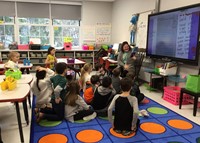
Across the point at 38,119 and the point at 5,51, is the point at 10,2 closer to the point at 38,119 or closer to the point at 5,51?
the point at 5,51

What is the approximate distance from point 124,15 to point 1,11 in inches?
168

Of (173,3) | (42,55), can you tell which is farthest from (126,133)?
(42,55)

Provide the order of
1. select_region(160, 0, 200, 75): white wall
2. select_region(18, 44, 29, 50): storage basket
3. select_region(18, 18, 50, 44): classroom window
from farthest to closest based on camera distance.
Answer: select_region(18, 18, 50, 44): classroom window, select_region(18, 44, 29, 50): storage basket, select_region(160, 0, 200, 75): white wall

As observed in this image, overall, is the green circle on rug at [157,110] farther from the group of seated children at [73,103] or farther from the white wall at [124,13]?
the white wall at [124,13]

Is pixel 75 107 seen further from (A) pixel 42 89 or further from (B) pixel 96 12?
(B) pixel 96 12

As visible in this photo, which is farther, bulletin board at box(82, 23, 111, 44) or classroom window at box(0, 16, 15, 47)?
bulletin board at box(82, 23, 111, 44)

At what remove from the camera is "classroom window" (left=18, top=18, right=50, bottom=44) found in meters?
6.75

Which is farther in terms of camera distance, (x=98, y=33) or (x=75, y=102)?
(x=98, y=33)

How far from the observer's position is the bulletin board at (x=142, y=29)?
4977mm

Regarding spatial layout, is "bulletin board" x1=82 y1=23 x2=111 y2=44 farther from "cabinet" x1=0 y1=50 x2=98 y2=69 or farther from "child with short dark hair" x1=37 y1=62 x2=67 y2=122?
"child with short dark hair" x1=37 y1=62 x2=67 y2=122

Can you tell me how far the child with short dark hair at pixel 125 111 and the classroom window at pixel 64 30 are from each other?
5.45 m

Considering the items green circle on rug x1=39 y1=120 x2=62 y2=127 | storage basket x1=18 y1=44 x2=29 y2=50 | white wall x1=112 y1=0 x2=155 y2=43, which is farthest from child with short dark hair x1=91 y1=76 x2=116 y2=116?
storage basket x1=18 y1=44 x2=29 y2=50

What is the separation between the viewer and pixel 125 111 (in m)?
2.30

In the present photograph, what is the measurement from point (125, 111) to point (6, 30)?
604 centimetres
